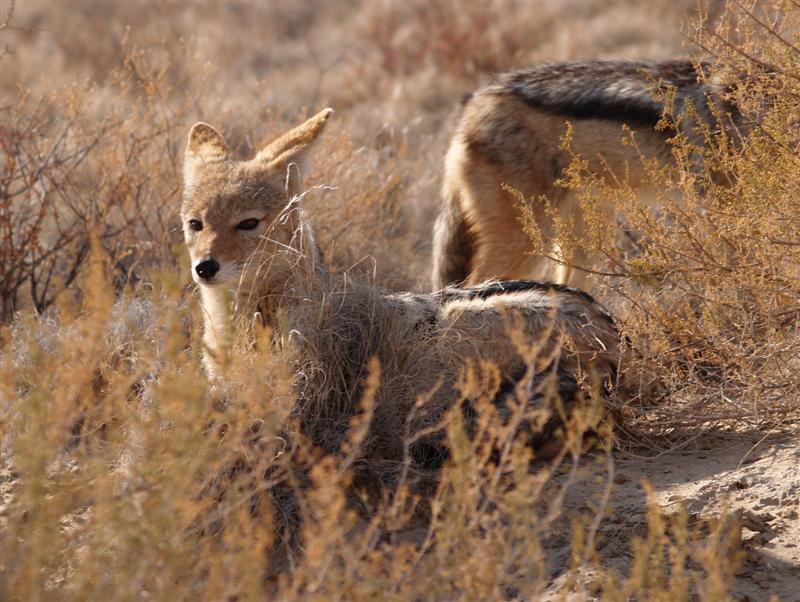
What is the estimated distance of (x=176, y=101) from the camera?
11.6 m

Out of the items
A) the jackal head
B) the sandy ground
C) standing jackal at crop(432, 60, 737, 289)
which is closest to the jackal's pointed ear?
the jackal head

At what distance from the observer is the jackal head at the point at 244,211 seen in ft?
16.0

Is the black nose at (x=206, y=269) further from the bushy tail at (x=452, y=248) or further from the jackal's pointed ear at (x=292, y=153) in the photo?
the bushy tail at (x=452, y=248)

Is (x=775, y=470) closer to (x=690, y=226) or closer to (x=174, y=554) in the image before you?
(x=690, y=226)

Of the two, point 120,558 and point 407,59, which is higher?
point 407,59

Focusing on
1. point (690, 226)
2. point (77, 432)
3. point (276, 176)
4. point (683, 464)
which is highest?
point (276, 176)

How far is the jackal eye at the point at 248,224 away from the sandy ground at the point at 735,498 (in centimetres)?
187

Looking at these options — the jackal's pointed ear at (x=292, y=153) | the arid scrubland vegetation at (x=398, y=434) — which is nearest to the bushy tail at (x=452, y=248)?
the arid scrubland vegetation at (x=398, y=434)

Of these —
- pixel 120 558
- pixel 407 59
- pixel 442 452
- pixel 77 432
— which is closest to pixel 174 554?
pixel 120 558

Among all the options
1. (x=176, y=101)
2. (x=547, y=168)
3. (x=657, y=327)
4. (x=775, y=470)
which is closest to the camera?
(x=775, y=470)

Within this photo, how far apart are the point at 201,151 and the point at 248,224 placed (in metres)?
0.76

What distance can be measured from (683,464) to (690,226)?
3.31ft

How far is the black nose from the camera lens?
189 inches

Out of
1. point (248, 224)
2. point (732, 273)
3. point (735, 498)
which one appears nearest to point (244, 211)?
point (248, 224)
